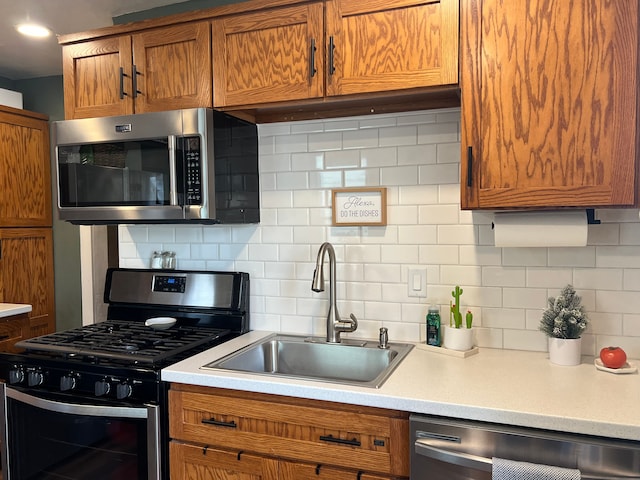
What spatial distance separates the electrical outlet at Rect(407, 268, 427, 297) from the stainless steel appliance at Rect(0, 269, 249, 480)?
750mm

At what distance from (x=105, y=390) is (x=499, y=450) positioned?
1.28 metres

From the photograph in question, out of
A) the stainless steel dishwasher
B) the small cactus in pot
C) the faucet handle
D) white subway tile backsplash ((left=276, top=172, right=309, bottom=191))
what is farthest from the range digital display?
the stainless steel dishwasher

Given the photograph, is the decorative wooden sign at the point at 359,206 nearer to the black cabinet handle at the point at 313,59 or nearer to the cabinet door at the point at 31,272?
the black cabinet handle at the point at 313,59

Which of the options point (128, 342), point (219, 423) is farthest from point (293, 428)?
point (128, 342)

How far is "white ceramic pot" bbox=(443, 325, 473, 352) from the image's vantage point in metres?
1.84

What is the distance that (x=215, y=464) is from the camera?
5.36 feet

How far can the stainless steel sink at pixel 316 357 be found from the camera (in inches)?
75.3

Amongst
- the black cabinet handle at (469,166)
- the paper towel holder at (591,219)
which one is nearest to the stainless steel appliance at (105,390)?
the black cabinet handle at (469,166)

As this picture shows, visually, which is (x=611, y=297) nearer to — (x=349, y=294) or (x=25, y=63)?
(x=349, y=294)

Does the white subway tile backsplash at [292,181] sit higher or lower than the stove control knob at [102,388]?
higher

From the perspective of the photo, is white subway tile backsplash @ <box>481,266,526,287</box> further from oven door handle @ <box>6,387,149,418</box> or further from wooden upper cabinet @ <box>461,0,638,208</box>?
oven door handle @ <box>6,387,149,418</box>

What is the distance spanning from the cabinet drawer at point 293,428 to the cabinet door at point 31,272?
2.30 meters

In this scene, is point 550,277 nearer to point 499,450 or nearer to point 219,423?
point 499,450

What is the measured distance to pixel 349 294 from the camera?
2133mm
